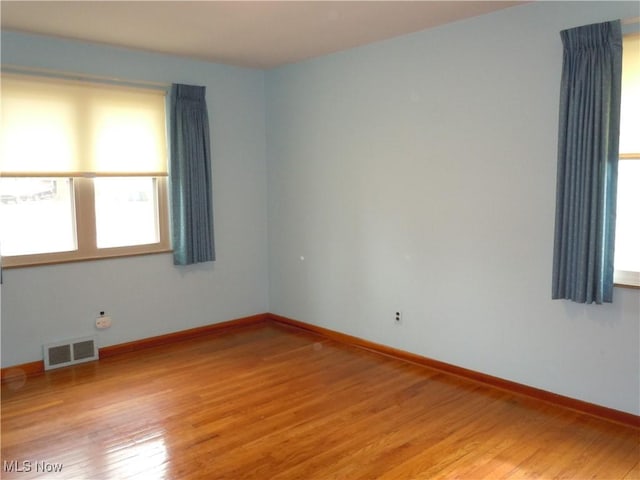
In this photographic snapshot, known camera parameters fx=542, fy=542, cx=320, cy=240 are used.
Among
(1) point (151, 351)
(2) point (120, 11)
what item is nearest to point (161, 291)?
(1) point (151, 351)

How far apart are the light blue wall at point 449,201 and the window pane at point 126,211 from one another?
1.35 metres

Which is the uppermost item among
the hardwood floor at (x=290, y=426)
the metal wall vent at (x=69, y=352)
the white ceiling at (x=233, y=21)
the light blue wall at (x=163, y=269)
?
the white ceiling at (x=233, y=21)

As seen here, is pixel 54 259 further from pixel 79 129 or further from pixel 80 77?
pixel 80 77

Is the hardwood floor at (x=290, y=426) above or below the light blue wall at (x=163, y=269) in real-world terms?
below

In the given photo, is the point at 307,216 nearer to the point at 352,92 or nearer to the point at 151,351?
the point at 352,92

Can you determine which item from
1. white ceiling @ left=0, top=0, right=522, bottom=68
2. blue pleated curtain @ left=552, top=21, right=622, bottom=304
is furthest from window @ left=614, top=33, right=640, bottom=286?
white ceiling @ left=0, top=0, right=522, bottom=68

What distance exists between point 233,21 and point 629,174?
9.20 feet

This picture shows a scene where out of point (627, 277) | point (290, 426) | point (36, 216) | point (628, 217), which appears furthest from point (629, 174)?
point (36, 216)

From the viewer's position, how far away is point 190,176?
5004mm

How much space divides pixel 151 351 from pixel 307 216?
1.92m

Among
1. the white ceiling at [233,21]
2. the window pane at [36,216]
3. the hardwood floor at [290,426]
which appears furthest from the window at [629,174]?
the window pane at [36,216]

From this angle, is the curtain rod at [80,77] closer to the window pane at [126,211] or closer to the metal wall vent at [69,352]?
the window pane at [126,211]

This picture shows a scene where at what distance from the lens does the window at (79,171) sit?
13.6ft

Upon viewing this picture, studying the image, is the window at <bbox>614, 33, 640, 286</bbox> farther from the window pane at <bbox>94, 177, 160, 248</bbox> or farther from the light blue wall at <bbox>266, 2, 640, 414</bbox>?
the window pane at <bbox>94, 177, 160, 248</bbox>
